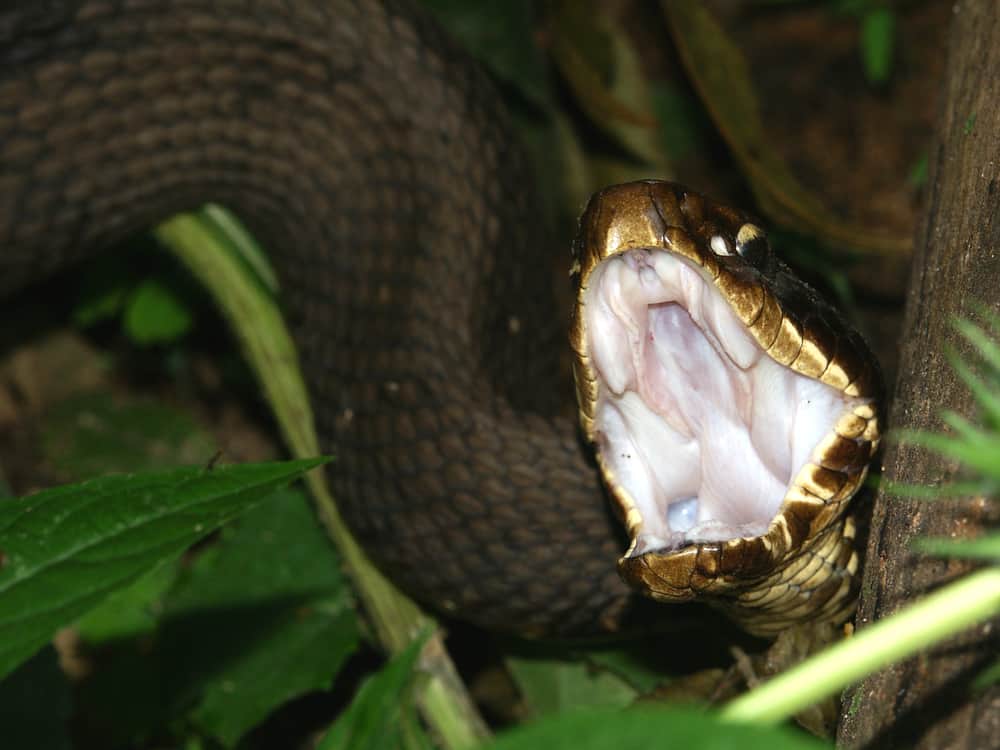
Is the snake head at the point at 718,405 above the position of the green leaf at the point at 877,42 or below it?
below

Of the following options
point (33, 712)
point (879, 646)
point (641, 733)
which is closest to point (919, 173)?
point (33, 712)

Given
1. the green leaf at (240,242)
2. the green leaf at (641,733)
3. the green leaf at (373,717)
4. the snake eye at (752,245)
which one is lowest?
the green leaf at (373,717)

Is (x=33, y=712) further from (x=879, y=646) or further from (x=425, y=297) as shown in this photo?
(x=879, y=646)

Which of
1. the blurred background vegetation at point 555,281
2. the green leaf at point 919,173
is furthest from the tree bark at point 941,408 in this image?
the green leaf at point 919,173

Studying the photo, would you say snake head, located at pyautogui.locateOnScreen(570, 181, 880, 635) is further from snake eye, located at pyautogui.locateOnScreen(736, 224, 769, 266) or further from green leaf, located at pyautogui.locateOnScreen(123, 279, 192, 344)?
green leaf, located at pyautogui.locateOnScreen(123, 279, 192, 344)

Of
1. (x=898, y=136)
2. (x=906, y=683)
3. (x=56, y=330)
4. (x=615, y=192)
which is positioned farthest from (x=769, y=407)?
(x=56, y=330)

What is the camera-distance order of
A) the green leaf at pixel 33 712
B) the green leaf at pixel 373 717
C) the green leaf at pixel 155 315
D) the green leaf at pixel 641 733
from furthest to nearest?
the green leaf at pixel 155 315 → the green leaf at pixel 33 712 → the green leaf at pixel 373 717 → the green leaf at pixel 641 733

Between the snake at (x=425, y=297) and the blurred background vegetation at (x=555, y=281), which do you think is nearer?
the snake at (x=425, y=297)

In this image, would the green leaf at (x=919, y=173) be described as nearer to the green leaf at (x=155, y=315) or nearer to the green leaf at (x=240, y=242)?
the green leaf at (x=240, y=242)
